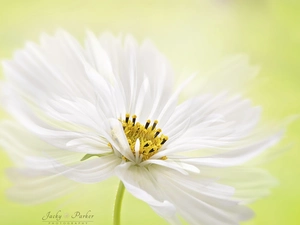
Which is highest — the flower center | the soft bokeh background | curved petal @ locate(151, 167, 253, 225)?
the soft bokeh background

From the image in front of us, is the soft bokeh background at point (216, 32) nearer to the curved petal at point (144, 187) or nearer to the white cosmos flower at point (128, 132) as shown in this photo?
the white cosmos flower at point (128, 132)

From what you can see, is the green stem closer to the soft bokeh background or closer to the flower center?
the flower center

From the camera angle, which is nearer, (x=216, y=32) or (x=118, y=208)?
(x=118, y=208)

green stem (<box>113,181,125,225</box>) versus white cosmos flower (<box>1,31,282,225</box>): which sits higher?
white cosmos flower (<box>1,31,282,225</box>)

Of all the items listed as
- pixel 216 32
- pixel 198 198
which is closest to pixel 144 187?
pixel 198 198

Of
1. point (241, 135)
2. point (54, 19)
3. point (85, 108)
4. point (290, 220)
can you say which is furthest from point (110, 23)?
point (290, 220)

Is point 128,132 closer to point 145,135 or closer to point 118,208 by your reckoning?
point 145,135

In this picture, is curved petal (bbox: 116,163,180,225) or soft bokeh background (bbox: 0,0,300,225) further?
soft bokeh background (bbox: 0,0,300,225)

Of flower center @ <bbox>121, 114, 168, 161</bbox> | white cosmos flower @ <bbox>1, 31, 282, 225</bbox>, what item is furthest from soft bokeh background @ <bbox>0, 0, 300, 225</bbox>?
flower center @ <bbox>121, 114, 168, 161</bbox>
